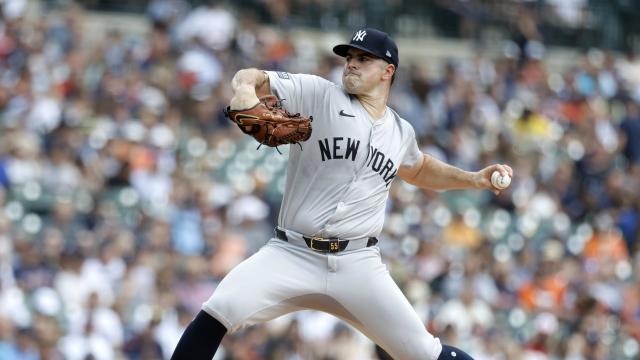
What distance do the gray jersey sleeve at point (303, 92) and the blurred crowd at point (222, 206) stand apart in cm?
463

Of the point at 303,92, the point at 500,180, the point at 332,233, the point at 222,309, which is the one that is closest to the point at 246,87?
the point at 303,92

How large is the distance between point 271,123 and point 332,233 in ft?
2.66

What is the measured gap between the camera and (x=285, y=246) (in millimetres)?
6410

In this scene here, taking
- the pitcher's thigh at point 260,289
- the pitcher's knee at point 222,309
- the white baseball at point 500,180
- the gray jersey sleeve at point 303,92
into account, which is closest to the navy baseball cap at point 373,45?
the gray jersey sleeve at point 303,92

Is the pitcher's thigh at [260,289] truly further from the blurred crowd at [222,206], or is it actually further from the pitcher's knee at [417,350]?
the blurred crowd at [222,206]

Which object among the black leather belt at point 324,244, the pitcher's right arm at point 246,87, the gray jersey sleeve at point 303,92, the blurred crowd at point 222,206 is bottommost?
the blurred crowd at point 222,206

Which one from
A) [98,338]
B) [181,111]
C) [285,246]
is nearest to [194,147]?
[181,111]

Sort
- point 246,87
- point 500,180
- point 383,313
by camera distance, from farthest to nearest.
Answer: point 500,180 < point 383,313 < point 246,87

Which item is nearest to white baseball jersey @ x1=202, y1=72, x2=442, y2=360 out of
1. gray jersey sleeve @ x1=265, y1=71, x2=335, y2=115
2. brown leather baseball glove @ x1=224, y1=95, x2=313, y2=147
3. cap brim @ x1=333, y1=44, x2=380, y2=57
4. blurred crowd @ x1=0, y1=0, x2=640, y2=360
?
gray jersey sleeve @ x1=265, y1=71, x2=335, y2=115

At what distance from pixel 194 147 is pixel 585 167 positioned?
4.97 m

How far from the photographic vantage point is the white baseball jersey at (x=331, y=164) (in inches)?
249

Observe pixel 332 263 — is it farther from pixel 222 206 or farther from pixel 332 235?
pixel 222 206

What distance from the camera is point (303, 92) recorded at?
636 centimetres

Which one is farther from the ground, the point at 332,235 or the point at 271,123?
Result: the point at 271,123
